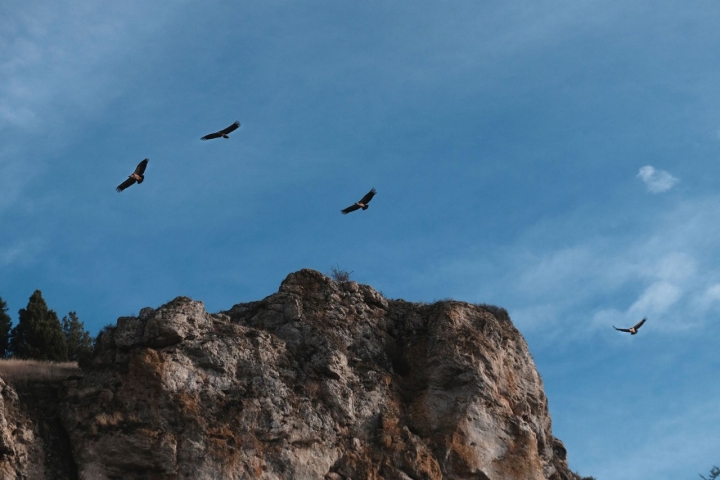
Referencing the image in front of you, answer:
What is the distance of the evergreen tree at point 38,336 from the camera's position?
124 feet

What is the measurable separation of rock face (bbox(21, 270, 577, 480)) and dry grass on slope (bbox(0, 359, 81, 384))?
1283mm

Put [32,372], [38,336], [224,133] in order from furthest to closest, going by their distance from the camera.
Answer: [38,336]
[224,133]
[32,372]

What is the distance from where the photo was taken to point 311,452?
26516 millimetres

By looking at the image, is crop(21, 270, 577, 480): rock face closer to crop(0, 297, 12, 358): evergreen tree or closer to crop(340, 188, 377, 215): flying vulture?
crop(340, 188, 377, 215): flying vulture

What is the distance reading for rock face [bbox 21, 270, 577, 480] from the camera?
82.8ft

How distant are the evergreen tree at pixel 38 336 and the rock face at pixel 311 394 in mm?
10557

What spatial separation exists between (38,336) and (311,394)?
15415mm

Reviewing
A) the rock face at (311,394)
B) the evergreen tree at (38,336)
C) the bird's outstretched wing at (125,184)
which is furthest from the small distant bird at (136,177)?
the evergreen tree at (38,336)

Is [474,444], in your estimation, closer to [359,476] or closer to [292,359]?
[359,476]

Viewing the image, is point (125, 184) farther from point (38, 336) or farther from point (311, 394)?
point (38, 336)

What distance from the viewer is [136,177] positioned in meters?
30.2

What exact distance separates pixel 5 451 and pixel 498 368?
604 inches

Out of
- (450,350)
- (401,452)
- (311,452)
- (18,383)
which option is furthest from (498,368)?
(18,383)

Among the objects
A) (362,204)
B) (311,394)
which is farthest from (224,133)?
(311,394)
